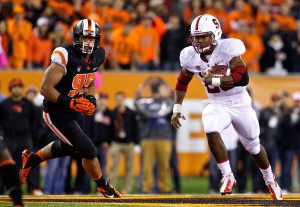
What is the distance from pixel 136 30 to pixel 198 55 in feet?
25.5

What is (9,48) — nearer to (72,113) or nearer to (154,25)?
(154,25)

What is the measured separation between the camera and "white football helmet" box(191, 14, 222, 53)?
921 centimetres

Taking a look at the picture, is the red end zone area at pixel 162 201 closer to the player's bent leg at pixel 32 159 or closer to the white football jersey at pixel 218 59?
the player's bent leg at pixel 32 159

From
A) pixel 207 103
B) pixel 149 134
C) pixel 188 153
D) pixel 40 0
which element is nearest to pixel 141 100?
pixel 149 134

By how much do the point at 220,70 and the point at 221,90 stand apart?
0.23 metres

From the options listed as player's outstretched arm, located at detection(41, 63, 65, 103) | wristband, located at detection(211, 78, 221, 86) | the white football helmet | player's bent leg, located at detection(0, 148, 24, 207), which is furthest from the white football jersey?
player's bent leg, located at detection(0, 148, 24, 207)

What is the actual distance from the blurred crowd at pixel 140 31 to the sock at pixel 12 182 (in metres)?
8.26

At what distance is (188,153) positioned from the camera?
1680cm

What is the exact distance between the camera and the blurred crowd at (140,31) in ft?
53.4

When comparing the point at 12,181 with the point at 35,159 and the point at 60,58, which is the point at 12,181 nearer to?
the point at 60,58

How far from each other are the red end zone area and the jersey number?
1125 mm

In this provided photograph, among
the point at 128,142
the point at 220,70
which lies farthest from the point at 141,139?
the point at 220,70

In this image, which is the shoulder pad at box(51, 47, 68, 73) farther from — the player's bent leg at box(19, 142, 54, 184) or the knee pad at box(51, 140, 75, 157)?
the player's bent leg at box(19, 142, 54, 184)

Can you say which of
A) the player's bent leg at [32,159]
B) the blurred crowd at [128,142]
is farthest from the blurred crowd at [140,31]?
the player's bent leg at [32,159]
